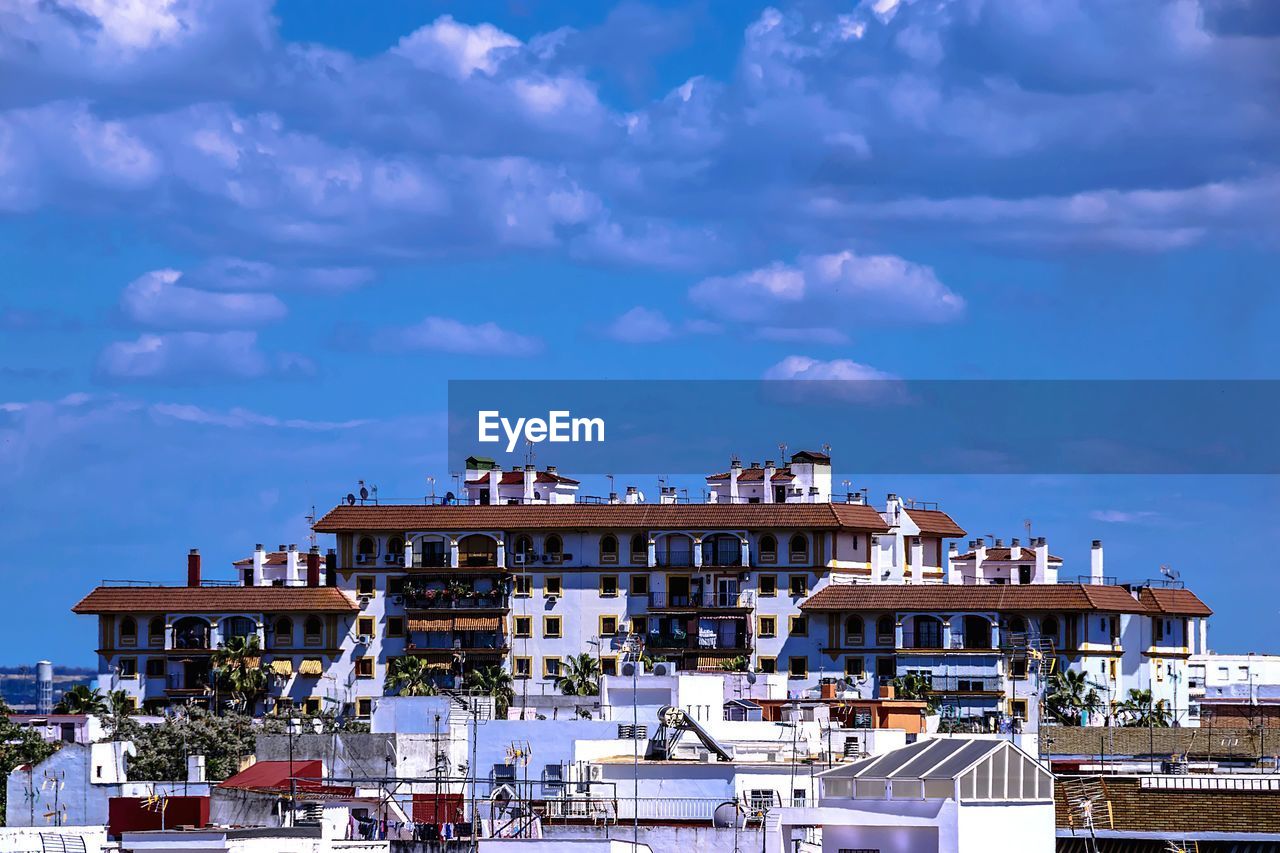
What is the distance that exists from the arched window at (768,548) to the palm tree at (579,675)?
38.1 feet

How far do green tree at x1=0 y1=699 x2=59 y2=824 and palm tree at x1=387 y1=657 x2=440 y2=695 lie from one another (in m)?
39.2

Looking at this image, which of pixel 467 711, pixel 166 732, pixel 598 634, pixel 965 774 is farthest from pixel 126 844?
pixel 598 634

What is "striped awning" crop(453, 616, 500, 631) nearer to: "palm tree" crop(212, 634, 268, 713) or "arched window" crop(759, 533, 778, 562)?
"palm tree" crop(212, 634, 268, 713)

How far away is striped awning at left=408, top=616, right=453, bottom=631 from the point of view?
538 ft

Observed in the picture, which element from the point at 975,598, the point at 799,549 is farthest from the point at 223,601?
the point at 975,598

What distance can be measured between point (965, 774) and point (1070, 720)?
86.7 metres

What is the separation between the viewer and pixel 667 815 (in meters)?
72.4

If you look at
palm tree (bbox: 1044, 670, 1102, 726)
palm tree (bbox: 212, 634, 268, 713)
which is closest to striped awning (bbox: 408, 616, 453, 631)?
palm tree (bbox: 212, 634, 268, 713)

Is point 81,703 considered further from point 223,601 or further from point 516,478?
point 516,478

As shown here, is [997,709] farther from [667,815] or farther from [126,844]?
[126,844]

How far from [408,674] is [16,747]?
48.8 metres

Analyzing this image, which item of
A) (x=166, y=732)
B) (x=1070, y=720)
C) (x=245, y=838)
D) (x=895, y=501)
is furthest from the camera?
(x=895, y=501)

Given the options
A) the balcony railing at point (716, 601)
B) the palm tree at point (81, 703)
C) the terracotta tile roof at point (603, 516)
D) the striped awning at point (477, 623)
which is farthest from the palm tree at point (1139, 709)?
the palm tree at point (81, 703)

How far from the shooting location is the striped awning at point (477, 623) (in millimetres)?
163500
